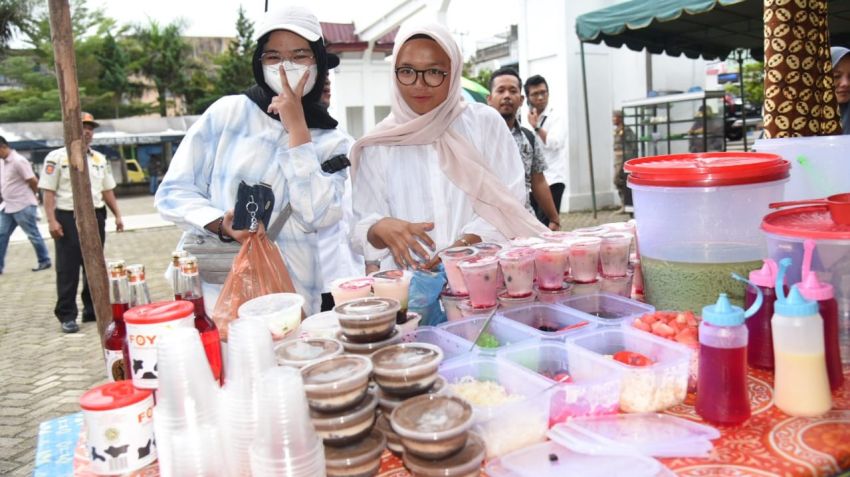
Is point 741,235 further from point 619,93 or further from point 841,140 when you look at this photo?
point 619,93

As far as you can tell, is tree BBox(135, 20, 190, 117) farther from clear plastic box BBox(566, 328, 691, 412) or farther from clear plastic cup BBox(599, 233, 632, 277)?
clear plastic box BBox(566, 328, 691, 412)

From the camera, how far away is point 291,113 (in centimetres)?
229

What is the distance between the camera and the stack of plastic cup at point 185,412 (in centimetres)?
105

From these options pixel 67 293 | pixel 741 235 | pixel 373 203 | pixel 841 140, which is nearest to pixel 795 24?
pixel 841 140

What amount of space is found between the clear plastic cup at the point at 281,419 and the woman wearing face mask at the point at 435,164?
131cm

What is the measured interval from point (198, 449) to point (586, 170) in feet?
35.6

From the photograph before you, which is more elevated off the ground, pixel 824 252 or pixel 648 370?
pixel 824 252

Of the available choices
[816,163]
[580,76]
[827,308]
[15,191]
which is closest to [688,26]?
[580,76]

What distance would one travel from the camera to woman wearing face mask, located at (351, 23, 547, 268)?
2.36 m

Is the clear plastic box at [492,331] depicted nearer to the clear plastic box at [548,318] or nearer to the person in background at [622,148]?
the clear plastic box at [548,318]

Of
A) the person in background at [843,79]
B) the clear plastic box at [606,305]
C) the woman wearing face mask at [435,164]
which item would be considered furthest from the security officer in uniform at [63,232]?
the person in background at [843,79]

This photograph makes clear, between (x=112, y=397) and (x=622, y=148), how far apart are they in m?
10.5

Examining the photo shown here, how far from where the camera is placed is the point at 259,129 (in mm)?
2443

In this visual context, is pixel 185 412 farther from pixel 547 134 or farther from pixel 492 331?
pixel 547 134
